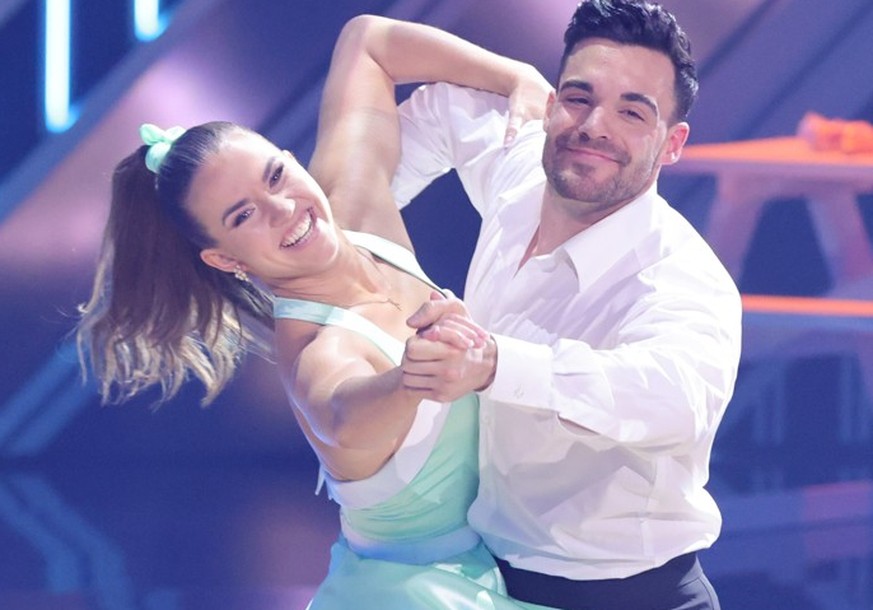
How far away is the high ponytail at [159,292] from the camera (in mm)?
2188

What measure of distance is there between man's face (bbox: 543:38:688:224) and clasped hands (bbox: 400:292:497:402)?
403mm

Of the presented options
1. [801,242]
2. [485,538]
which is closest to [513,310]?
[485,538]

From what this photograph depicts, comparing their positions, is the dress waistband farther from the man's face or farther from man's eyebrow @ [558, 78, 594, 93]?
man's eyebrow @ [558, 78, 594, 93]

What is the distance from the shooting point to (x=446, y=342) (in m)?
1.60

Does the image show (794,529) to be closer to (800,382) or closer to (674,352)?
(800,382)

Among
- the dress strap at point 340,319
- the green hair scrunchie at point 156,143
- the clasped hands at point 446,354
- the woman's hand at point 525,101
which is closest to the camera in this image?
the clasped hands at point 446,354

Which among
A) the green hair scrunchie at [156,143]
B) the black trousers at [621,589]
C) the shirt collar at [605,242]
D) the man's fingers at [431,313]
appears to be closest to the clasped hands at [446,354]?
the man's fingers at [431,313]

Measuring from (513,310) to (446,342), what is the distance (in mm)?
430

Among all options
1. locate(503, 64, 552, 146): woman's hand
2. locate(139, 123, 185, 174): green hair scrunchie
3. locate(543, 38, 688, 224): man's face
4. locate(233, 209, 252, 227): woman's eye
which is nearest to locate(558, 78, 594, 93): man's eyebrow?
locate(543, 38, 688, 224): man's face

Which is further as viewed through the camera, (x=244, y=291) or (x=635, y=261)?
(x=244, y=291)

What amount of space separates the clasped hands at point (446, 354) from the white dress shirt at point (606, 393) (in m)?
0.03

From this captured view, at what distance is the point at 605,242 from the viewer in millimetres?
1933

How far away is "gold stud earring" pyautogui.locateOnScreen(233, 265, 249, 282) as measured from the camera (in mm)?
2144

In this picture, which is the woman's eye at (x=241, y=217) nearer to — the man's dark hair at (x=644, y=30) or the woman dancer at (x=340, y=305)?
the woman dancer at (x=340, y=305)
